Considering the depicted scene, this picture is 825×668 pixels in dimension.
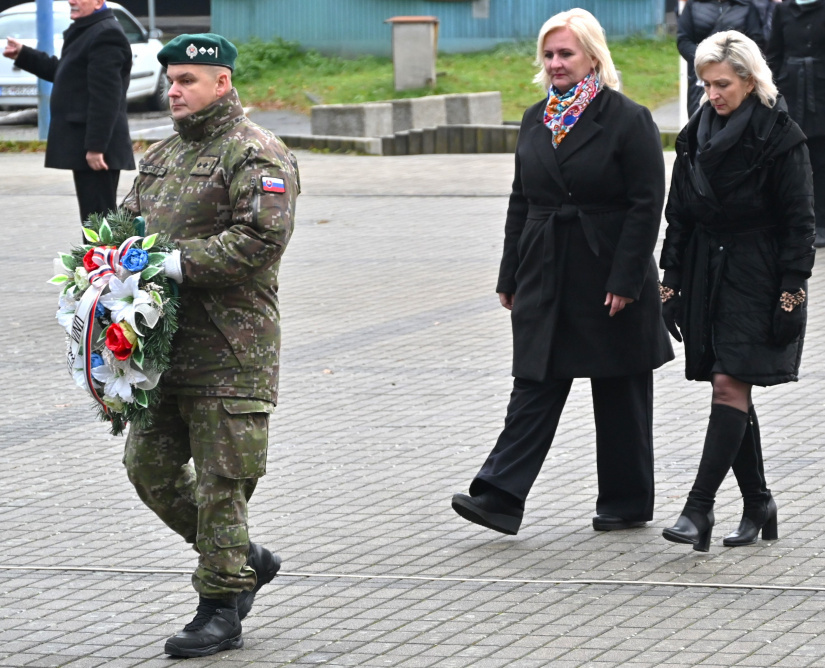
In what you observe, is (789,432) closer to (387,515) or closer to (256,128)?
(387,515)

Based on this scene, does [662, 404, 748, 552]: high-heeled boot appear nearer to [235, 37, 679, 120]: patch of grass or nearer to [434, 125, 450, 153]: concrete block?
[434, 125, 450, 153]: concrete block

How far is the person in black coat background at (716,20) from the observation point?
12320 mm

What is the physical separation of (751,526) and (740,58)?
1.57 m

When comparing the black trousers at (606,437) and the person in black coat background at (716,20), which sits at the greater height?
the person in black coat background at (716,20)

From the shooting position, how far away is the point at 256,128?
4.46m

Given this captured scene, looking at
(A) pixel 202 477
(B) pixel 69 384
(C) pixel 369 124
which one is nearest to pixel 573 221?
(A) pixel 202 477

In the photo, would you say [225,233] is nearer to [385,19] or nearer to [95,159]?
[95,159]

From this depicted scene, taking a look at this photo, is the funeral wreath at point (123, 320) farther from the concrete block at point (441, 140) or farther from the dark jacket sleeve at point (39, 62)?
the concrete block at point (441, 140)

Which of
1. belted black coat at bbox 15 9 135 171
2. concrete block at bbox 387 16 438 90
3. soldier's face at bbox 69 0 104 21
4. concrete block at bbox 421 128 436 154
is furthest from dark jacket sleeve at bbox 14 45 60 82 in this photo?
→ concrete block at bbox 387 16 438 90

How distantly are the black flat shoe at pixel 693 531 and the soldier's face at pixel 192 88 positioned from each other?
2.09 m

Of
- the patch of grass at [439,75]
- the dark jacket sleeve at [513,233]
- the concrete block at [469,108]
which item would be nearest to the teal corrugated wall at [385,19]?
the patch of grass at [439,75]

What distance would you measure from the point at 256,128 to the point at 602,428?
1.86 meters

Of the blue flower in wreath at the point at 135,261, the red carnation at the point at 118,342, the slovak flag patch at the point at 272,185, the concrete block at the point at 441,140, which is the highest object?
the slovak flag patch at the point at 272,185

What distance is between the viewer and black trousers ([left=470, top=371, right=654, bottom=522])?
5.54 metres
